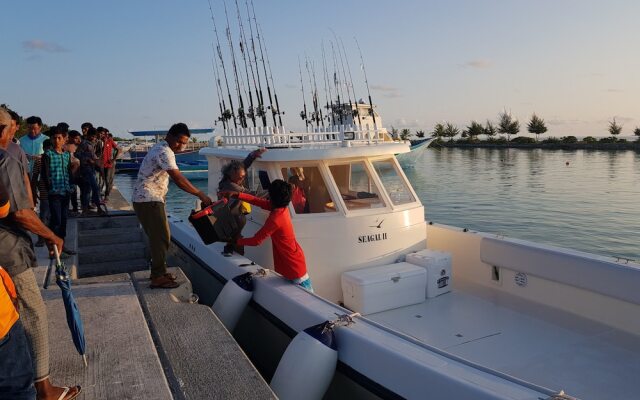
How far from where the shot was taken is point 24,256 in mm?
2727

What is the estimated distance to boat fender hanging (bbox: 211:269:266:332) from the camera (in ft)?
16.1

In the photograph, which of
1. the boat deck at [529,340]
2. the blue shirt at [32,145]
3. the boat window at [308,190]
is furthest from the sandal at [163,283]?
the blue shirt at [32,145]

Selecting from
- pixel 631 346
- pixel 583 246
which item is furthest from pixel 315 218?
pixel 583 246

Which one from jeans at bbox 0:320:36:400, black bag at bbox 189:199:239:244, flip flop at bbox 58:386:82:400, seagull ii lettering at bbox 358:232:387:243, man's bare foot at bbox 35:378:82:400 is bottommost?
flip flop at bbox 58:386:82:400

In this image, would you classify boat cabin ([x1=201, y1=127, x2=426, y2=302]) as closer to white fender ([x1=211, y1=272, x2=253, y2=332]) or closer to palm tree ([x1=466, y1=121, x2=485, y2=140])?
white fender ([x1=211, y1=272, x2=253, y2=332])

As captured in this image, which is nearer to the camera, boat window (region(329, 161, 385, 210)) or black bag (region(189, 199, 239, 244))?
black bag (region(189, 199, 239, 244))

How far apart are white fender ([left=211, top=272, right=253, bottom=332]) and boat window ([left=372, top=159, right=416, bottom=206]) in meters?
2.10

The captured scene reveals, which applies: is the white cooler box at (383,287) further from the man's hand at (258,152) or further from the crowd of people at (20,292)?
the crowd of people at (20,292)

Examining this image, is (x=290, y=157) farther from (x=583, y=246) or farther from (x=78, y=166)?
(x=583, y=246)

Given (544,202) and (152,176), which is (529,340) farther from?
(544,202)

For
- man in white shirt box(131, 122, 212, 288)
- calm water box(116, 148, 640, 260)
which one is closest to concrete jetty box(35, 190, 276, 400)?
man in white shirt box(131, 122, 212, 288)

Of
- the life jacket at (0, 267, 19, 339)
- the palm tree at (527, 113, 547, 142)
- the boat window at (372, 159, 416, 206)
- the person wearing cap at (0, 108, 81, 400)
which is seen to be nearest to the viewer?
the life jacket at (0, 267, 19, 339)

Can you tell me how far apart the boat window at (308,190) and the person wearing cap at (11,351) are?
3.61m

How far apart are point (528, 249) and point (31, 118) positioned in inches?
275
